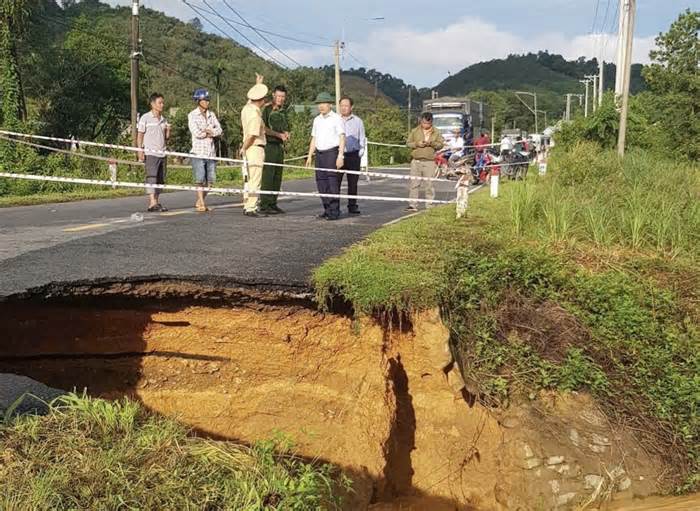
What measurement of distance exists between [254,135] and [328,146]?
98 centimetres

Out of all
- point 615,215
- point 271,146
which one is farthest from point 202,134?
point 615,215

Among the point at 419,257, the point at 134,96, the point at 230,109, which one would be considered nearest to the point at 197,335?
the point at 419,257

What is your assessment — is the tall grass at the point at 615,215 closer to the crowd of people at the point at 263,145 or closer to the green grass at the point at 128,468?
the crowd of people at the point at 263,145

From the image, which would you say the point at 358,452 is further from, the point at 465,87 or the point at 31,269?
the point at 465,87

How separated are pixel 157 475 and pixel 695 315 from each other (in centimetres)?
442

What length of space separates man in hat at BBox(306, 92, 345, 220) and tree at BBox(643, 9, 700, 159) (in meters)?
12.2

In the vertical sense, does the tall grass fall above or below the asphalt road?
above

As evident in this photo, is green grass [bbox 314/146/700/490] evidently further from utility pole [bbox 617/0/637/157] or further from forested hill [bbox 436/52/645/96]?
forested hill [bbox 436/52/645/96]

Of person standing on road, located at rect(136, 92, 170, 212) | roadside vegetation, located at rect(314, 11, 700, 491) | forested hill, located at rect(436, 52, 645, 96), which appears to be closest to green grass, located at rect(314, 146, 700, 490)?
roadside vegetation, located at rect(314, 11, 700, 491)

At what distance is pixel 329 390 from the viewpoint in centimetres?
508

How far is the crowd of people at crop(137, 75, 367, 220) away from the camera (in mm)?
8422

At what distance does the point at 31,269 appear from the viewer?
5254 millimetres

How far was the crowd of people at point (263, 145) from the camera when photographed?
27.6 ft

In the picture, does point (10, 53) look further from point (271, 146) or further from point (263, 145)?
point (263, 145)
